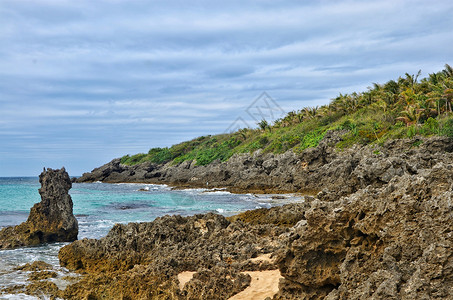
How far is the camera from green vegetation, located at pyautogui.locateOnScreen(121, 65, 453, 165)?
40.3 meters

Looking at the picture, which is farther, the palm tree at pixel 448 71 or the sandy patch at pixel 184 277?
the palm tree at pixel 448 71

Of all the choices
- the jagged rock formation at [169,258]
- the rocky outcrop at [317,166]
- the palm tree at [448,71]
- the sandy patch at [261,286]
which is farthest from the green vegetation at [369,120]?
the sandy patch at [261,286]

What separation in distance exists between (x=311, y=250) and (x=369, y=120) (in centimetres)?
4754

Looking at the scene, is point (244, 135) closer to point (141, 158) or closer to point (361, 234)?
point (141, 158)

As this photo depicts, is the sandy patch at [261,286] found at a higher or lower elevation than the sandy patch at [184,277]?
lower

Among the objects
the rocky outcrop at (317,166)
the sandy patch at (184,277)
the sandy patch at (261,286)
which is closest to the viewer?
the sandy patch at (261,286)

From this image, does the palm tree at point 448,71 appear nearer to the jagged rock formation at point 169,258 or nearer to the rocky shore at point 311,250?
the rocky shore at point 311,250

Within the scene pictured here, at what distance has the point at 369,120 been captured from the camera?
2004 inches

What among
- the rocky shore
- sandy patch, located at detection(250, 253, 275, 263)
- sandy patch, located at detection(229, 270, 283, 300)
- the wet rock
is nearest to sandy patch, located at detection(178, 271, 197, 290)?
the rocky shore

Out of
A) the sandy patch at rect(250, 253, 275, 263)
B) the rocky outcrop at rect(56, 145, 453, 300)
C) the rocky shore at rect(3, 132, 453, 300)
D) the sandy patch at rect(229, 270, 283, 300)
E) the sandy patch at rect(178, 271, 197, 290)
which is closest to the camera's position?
the rocky outcrop at rect(56, 145, 453, 300)

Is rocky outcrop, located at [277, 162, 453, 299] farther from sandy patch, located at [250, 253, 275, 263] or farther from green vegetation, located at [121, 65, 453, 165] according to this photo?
green vegetation, located at [121, 65, 453, 165]

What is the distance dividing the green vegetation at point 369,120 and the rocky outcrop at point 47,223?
2969cm

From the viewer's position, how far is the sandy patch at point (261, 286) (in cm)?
777

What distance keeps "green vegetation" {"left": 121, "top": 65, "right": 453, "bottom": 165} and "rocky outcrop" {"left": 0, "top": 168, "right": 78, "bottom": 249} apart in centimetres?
2969
